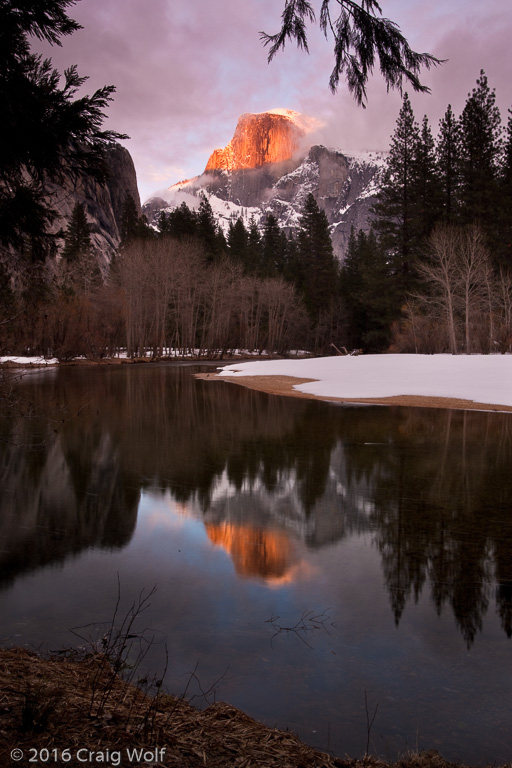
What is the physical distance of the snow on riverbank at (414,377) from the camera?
22094 mm

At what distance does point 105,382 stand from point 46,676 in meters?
26.7

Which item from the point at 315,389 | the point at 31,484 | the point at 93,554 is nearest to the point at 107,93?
the point at 93,554

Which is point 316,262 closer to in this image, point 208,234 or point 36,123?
point 208,234

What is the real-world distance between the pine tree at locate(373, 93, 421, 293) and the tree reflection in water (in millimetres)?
37332

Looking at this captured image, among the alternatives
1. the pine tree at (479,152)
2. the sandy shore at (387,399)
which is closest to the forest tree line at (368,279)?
the pine tree at (479,152)

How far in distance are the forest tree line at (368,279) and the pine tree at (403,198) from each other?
0.12 m

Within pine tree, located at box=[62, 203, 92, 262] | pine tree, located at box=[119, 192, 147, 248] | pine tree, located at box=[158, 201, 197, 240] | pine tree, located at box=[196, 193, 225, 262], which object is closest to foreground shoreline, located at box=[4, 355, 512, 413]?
pine tree, located at box=[62, 203, 92, 262]

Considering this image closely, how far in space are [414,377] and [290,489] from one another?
18949 millimetres

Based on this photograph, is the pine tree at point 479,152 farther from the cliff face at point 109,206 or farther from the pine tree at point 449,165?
the cliff face at point 109,206

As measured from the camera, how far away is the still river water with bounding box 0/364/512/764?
350 centimetres

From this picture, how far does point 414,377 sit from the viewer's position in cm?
2617

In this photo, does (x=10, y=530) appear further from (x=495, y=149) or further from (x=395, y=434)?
(x=495, y=149)

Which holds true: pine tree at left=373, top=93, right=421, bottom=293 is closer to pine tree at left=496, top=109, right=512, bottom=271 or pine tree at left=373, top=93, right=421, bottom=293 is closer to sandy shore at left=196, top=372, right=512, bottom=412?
pine tree at left=496, top=109, right=512, bottom=271

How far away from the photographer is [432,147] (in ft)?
167
